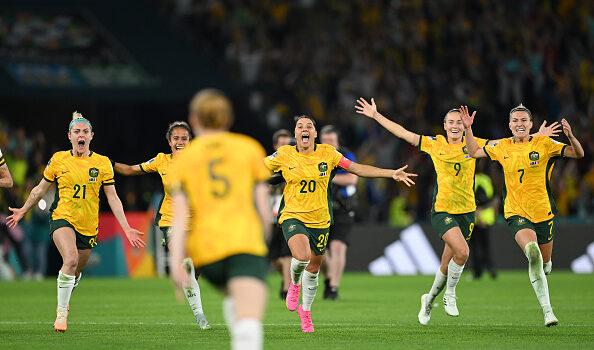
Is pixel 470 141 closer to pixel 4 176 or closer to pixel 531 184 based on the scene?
pixel 531 184

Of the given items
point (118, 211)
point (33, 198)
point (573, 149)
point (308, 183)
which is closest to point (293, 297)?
point (308, 183)

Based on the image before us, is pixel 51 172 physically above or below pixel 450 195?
above

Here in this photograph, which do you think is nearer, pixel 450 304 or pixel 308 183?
pixel 308 183

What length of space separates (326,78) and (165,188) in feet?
64.4

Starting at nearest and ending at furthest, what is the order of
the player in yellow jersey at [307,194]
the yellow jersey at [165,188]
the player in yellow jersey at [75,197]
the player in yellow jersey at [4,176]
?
the player in yellow jersey at [4,176] < the player in yellow jersey at [75,197] < the player in yellow jersey at [307,194] < the yellow jersey at [165,188]

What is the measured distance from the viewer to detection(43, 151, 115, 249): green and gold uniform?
12.5 m

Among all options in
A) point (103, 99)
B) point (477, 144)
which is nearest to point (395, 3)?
point (103, 99)

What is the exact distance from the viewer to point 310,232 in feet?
41.8

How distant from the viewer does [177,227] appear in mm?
7043

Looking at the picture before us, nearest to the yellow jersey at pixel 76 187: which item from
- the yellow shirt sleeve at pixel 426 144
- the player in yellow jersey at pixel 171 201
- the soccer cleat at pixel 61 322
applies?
the player in yellow jersey at pixel 171 201

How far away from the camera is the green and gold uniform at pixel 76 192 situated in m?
12.5

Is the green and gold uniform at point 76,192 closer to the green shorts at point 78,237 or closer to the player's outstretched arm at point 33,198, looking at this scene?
the green shorts at point 78,237

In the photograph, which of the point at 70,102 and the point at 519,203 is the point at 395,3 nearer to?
the point at 70,102

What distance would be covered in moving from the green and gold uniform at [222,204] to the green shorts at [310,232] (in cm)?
546
